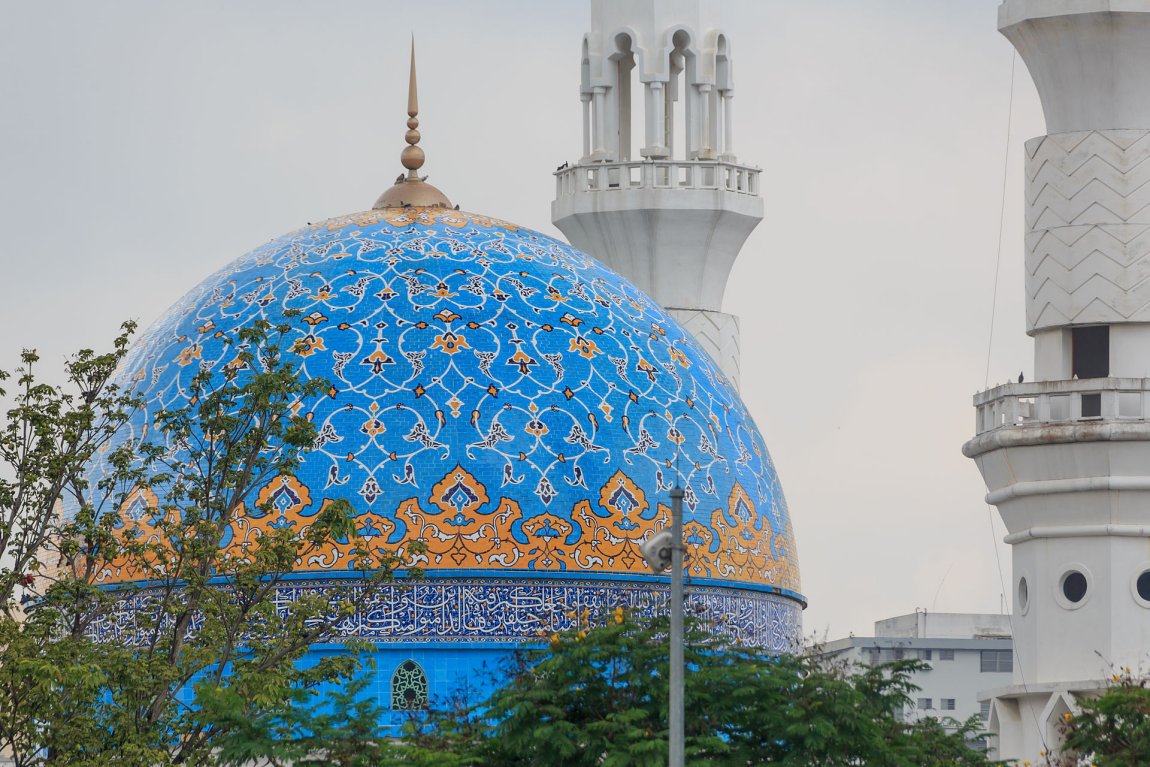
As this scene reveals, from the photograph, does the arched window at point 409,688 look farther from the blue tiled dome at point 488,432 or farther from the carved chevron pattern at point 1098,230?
the carved chevron pattern at point 1098,230

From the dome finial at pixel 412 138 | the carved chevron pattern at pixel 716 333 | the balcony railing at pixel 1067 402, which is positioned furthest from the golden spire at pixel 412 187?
the carved chevron pattern at pixel 716 333

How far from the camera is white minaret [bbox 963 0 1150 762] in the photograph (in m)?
25.1

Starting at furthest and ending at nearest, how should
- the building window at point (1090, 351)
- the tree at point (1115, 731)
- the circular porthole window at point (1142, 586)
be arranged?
1. the building window at point (1090, 351)
2. the circular porthole window at point (1142, 586)
3. the tree at point (1115, 731)

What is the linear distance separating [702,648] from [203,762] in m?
3.13

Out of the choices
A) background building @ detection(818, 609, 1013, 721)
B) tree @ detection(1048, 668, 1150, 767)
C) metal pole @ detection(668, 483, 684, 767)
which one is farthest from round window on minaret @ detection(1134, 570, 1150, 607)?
background building @ detection(818, 609, 1013, 721)

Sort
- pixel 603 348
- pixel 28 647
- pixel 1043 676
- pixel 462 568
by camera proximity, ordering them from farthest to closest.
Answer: pixel 1043 676 < pixel 603 348 < pixel 462 568 < pixel 28 647

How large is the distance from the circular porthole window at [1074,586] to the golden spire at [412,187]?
737cm

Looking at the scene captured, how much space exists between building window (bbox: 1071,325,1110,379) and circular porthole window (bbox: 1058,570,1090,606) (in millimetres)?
1973

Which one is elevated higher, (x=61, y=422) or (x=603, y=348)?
(x=603, y=348)

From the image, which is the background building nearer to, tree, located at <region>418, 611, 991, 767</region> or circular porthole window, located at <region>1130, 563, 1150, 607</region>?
circular porthole window, located at <region>1130, 563, 1150, 607</region>

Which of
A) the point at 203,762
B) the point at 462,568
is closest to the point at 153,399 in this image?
the point at 462,568

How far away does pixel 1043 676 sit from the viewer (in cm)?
2530

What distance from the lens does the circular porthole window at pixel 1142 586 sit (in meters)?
25.1

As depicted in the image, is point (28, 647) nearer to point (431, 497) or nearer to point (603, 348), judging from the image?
point (431, 497)
